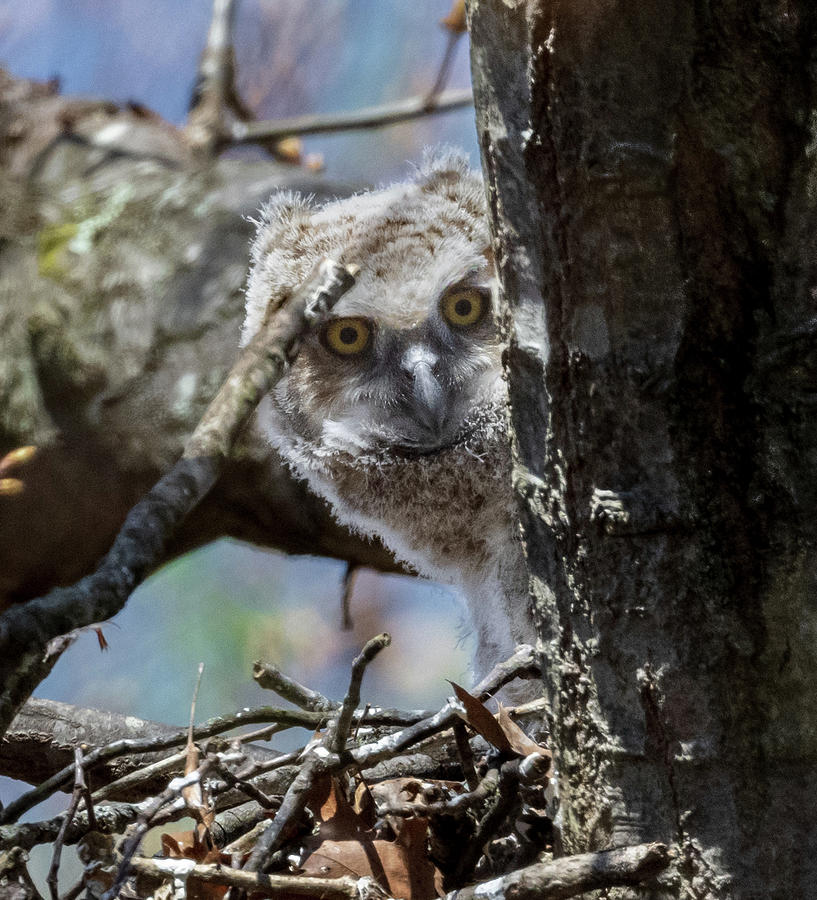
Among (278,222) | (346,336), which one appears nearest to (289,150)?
(278,222)

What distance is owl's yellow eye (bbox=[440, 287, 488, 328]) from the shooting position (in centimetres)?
167

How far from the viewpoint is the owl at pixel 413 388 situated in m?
1.60

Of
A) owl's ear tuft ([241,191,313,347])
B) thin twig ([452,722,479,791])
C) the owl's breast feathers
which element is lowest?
thin twig ([452,722,479,791])

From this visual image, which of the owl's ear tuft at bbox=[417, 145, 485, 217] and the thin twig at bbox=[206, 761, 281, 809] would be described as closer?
the thin twig at bbox=[206, 761, 281, 809]

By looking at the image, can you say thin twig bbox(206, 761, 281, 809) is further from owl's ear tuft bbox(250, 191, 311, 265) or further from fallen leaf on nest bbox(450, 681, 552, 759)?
owl's ear tuft bbox(250, 191, 311, 265)

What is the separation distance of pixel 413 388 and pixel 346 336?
19 centimetres

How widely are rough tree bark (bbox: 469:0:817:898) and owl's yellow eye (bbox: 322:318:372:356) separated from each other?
→ 0.95m

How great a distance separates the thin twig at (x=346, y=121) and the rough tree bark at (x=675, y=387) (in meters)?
1.94

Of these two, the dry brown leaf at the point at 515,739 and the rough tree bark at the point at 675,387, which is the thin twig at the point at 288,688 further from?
the rough tree bark at the point at 675,387

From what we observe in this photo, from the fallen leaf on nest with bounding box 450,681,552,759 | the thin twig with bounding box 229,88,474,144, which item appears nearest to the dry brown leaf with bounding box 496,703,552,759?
the fallen leaf on nest with bounding box 450,681,552,759

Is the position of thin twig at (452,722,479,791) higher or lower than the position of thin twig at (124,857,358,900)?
higher

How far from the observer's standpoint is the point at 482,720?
0.96 metres

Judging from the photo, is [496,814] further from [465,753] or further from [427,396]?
[427,396]

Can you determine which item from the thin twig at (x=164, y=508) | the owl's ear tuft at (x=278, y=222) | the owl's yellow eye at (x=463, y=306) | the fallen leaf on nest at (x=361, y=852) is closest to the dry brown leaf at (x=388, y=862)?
the fallen leaf on nest at (x=361, y=852)
